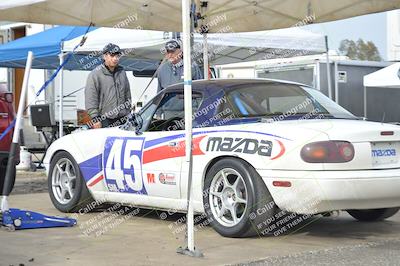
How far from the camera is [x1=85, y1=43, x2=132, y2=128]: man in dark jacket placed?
29.1 ft

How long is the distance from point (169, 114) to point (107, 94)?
6.29 feet

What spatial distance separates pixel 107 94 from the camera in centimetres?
895

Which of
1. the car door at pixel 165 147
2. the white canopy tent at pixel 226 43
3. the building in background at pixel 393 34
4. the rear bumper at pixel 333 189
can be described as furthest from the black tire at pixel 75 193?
the building in background at pixel 393 34

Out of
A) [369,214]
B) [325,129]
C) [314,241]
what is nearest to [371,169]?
[325,129]

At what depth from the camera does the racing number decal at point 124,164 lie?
714cm

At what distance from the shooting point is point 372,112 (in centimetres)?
1570

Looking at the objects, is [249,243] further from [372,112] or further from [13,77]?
[13,77]

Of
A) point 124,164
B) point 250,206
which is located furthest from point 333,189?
point 124,164

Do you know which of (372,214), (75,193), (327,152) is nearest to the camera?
(327,152)

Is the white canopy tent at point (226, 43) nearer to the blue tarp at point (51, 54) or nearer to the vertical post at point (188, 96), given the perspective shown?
the blue tarp at point (51, 54)

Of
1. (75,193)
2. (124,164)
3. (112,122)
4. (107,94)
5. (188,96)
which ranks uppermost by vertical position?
(107,94)

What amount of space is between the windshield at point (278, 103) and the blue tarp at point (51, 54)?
247 inches

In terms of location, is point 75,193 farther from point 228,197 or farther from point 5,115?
point 228,197

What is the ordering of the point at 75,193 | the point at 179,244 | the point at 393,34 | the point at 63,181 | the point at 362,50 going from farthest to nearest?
the point at 362,50, the point at 393,34, the point at 63,181, the point at 75,193, the point at 179,244
